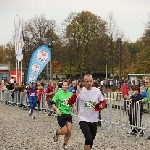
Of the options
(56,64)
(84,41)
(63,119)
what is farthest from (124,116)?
(56,64)

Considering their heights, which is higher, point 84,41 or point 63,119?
point 84,41

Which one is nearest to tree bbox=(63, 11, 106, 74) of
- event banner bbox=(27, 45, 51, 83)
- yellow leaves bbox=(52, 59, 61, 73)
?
yellow leaves bbox=(52, 59, 61, 73)

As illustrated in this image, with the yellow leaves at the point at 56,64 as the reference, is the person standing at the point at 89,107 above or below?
below

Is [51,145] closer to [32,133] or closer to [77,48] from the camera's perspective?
[32,133]

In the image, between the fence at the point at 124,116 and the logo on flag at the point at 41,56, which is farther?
the logo on flag at the point at 41,56

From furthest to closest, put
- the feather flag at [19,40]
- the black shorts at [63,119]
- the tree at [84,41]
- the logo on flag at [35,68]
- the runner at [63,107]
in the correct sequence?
the tree at [84,41]
the feather flag at [19,40]
the logo on flag at [35,68]
the black shorts at [63,119]
the runner at [63,107]

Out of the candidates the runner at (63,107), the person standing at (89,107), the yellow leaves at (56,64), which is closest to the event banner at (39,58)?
the runner at (63,107)

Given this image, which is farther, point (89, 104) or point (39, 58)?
point (39, 58)

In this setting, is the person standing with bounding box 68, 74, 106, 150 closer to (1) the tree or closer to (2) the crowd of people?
(2) the crowd of people

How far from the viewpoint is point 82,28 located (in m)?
66.8

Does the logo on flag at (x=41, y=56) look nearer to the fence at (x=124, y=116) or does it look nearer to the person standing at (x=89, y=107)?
the fence at (x=124, y=116)

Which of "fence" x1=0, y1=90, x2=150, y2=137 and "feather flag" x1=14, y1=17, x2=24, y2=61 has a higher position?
"feather flag" x1=14, y1=17, x2=24, y2=61

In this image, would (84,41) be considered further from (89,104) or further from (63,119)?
(89,104)

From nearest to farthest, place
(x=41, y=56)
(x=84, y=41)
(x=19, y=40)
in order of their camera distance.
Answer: (x=41, y=56) < (x=19, y=40) < (x=84, y=41)
